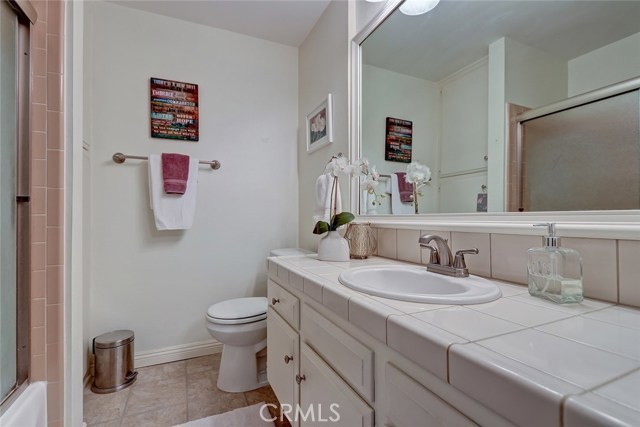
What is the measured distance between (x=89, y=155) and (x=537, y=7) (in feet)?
7.17

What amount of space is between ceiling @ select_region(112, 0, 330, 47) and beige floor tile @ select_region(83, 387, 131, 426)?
7.55 feet

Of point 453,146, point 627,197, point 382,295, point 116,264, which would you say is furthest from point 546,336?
point 116,264

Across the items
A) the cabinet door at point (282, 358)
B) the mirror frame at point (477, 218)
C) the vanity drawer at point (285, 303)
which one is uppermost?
the mirror frame at point (477, 218)

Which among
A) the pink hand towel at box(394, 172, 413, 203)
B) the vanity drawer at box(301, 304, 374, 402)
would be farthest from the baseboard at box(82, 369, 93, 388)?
the pink hand towel at box(394, 172, 413, 203)

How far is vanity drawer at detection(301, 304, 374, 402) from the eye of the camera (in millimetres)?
608

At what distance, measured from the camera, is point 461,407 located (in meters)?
0.41

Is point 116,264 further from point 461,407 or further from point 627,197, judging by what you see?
point 627,197

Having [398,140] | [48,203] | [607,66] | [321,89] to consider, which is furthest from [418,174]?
[48,203]

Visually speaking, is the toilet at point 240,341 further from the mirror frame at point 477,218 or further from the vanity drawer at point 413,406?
the vanity drawer at point 413,406

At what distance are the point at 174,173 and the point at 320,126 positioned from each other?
99cm

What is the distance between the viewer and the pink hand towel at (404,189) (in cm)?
128

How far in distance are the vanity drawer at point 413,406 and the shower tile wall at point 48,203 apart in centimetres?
112

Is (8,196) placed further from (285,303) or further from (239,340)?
(239,340)

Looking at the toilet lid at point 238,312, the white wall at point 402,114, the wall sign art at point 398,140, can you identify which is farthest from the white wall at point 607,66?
the toilet lid at point 238,312
